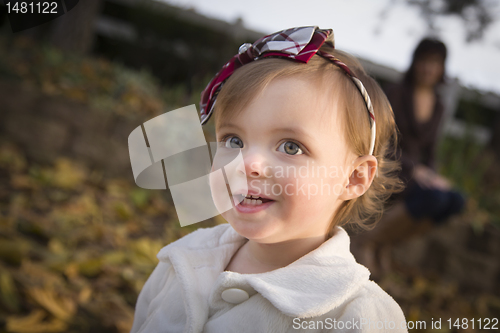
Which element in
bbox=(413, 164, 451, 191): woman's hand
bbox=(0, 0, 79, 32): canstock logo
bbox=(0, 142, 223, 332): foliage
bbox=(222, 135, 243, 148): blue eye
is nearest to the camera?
bbox=(222, 135, 243, 148): blue eye

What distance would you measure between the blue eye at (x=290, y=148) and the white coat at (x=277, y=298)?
0.27 m

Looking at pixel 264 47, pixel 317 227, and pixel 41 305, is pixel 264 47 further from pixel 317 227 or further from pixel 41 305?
pixel 41 305

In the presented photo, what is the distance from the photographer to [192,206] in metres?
1.68

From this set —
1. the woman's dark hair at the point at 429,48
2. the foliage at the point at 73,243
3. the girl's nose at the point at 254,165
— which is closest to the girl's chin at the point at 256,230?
the girl's nose at the point at 254,165

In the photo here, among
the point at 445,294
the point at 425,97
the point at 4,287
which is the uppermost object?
the point at 425,97

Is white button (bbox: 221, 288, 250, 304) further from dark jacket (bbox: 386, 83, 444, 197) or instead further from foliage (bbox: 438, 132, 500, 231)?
foliage (bbox: 438, 132, 500, 231)

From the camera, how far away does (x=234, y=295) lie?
2.98 ft

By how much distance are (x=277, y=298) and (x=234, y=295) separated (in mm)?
122

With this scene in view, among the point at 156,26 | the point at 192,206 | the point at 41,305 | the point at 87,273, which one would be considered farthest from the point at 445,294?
the point at 156,26

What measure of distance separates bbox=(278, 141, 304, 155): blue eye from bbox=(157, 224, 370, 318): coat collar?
266 mm

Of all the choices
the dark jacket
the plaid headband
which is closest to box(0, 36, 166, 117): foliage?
the dark jacket

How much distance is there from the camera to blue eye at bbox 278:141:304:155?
0.89 metres

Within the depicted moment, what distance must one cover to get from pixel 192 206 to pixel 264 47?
2.97ft

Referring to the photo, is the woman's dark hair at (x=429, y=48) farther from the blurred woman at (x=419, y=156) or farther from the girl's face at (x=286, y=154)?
the girl's face at (x=286, y=154)
